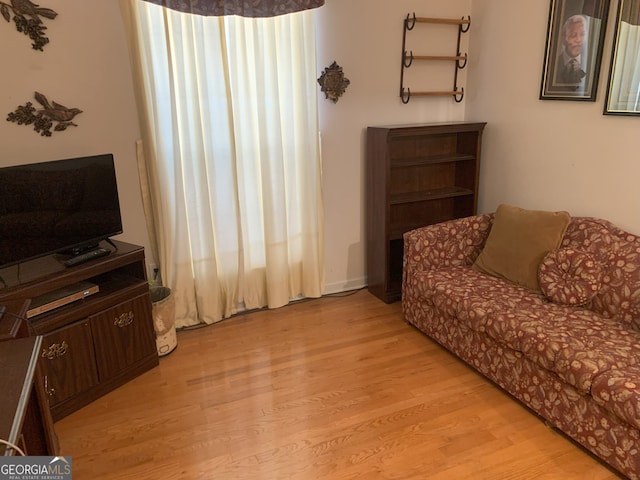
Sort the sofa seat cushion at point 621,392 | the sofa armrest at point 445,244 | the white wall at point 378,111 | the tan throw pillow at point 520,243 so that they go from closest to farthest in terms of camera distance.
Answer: the sofa seat cushion at point 621,392 < the white wall at point 378,111 < the tan throw pillow at point 520,243 < the sofa armrest at point 445,244

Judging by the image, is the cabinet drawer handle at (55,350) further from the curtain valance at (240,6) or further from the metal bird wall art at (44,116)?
the curtain valance at (240,6)

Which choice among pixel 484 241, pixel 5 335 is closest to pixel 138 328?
pixel 5 335

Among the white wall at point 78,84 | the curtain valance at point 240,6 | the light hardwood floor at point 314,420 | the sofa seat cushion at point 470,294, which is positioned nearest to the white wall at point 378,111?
the white wall at point 78,84

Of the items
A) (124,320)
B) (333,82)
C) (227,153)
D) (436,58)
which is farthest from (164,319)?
(436,58)

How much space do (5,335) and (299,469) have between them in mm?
1243

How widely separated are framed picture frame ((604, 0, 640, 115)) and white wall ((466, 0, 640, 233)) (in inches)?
2.2

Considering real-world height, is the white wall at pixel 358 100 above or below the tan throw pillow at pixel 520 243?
above

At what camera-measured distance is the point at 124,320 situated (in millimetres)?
2520

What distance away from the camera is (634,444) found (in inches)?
69.8

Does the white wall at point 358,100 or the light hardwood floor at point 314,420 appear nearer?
the light hardwood floor at point 314,420

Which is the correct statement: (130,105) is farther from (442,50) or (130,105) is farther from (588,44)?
(588,44)

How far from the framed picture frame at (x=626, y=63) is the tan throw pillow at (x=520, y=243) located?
2.14 feet

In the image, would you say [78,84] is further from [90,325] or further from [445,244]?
[445,244]

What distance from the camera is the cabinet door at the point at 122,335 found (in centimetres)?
242
